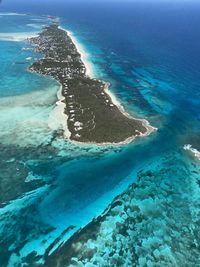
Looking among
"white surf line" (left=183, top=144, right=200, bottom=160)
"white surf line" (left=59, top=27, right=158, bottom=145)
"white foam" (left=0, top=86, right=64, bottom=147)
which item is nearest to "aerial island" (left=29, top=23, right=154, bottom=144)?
"white surf line" (left=59, top=27, right=158, bottom=145)

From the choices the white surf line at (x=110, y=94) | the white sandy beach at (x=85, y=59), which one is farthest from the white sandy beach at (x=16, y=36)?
the white surf line at (x=110, y=94)

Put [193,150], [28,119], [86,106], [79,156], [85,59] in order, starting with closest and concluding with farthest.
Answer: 1. [79,156]
2. [193,150]
3. [28,119]
4. [86,106]
5. [85,59]

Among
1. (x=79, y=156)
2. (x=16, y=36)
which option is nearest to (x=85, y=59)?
(x=16, y=36)

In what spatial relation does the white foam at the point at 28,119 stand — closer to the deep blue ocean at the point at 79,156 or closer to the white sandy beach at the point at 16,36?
the deep blue ocean at the point at 79,156

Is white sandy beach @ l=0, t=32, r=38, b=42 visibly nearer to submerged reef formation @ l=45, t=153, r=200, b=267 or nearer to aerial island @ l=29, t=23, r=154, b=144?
aerial island @ l=29, t=23, r=154, b=144

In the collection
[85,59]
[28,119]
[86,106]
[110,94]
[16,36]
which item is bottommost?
[16,36]

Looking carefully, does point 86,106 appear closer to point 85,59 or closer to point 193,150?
point 193,150

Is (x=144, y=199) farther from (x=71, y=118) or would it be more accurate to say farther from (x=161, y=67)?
(x=161, y=67)
